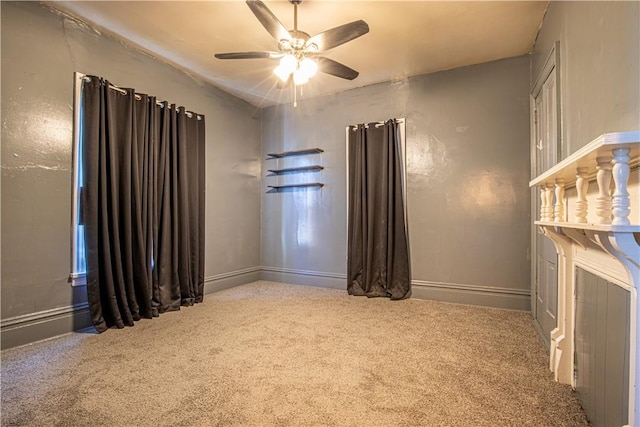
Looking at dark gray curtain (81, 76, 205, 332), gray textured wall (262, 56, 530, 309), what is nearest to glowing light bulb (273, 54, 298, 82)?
dark gray curtain (81, 76, 205, 332)

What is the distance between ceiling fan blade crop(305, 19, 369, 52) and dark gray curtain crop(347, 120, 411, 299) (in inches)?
67.0

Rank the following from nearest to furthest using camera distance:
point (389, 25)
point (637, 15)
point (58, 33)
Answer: point (637, 15) → point (58, 33) → point (389, 25)

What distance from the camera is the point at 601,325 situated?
135 centimetres

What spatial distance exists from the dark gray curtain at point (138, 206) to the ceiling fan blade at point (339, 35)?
1.85 m

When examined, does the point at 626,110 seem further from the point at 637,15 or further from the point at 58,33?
the point at 58,33

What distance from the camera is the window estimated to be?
2.59 meters

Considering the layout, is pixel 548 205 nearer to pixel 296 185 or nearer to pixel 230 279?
pixel 296 185

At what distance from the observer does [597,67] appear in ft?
4.73

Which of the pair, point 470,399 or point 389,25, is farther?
point 389,25

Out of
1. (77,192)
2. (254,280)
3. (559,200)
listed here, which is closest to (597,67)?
(559,200)

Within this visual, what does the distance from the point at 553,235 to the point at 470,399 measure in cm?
103

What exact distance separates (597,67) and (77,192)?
11.9 feet

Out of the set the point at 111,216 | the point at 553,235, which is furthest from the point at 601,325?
the point at 111,216

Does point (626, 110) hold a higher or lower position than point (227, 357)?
higher
